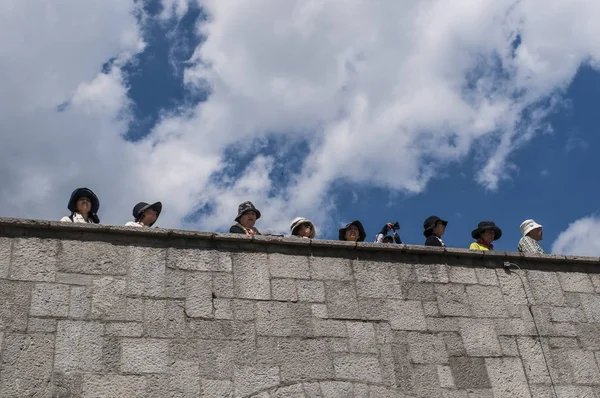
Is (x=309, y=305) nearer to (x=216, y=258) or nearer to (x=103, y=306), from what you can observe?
(x=216, y=258)

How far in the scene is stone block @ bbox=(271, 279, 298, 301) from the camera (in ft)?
23.8

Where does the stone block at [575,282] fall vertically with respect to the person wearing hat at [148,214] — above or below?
below

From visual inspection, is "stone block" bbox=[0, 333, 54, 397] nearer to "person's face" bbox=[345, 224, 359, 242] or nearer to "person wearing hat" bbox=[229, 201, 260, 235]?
"person wearing hat" bbox=[229, 201, 260, 235]

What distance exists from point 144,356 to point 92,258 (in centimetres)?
101

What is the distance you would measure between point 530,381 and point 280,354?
2.44 meters

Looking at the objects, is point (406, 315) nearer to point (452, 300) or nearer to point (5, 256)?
point (452, 300)

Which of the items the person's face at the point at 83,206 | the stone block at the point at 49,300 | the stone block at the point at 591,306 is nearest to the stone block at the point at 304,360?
the stone block at the point at 49,300

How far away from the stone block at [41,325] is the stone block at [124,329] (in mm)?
430

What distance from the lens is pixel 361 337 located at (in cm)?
725

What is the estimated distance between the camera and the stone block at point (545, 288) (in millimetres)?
8109

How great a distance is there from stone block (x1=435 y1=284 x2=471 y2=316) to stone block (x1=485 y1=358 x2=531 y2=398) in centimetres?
54

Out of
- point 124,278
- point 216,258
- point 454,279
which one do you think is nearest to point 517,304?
point 454,279

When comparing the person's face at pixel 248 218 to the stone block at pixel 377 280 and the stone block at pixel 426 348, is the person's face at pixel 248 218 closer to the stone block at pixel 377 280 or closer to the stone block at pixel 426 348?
the stone block at pixel 377 280

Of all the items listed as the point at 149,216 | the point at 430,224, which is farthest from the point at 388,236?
the point at 149,216
